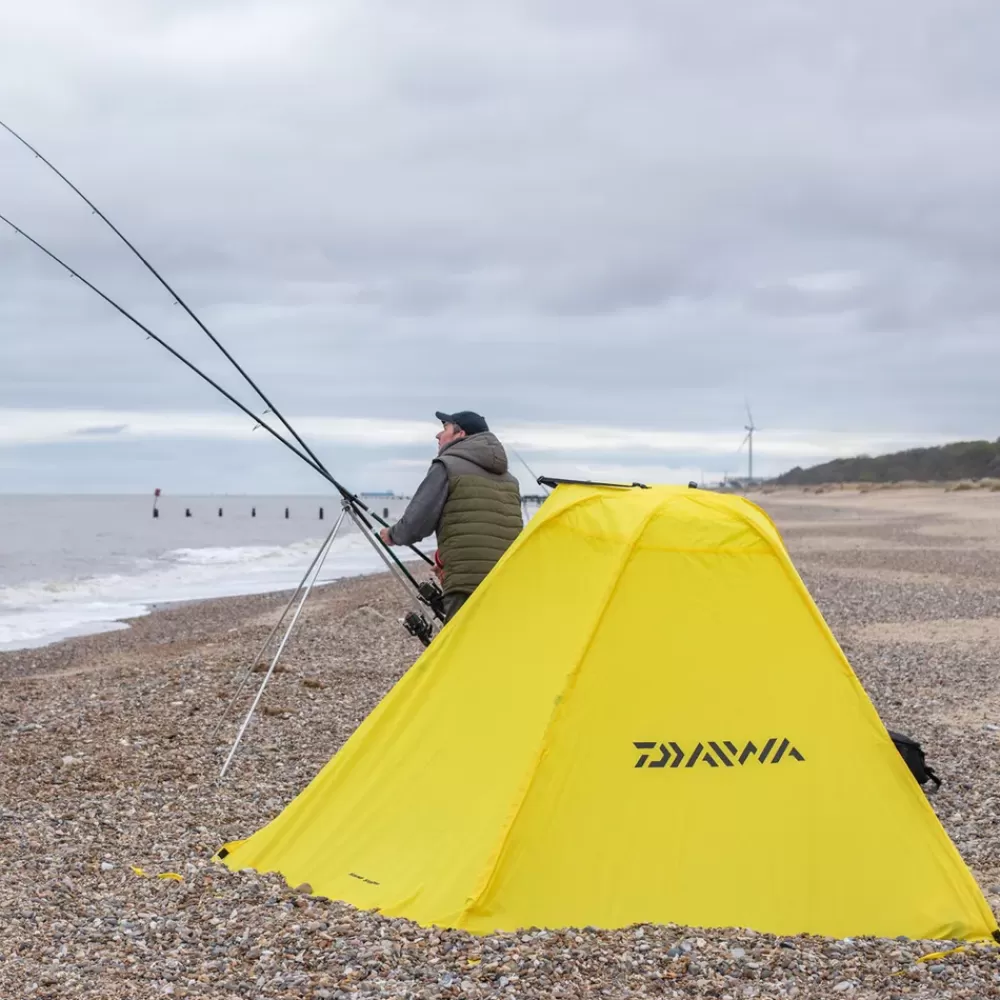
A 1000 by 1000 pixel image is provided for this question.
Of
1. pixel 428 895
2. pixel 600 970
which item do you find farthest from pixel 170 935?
pixel 600 970

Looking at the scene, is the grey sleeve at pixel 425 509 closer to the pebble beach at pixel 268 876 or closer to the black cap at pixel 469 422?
the black cap at pixel 469 422

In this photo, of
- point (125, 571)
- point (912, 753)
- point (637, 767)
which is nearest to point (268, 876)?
point (637, 767)

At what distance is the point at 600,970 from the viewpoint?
3.84 m

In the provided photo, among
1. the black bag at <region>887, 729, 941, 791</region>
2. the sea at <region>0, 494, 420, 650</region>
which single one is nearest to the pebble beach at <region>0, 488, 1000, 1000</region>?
the black bag at <region>887, 729, 941, 791</region>

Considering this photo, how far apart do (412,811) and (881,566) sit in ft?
65.8

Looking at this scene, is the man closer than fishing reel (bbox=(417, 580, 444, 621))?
Yes

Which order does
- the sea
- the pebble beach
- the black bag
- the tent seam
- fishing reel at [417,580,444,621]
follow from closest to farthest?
the pebble beach
the tent seam
the black bag
fishing reel at [417,580,444,621]
the sea

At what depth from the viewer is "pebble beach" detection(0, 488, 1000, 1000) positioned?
12.5 ft

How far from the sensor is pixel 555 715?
4449 mm

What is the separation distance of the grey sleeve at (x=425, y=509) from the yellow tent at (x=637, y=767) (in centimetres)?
122

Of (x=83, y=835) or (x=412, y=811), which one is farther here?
(x=83, y=835)

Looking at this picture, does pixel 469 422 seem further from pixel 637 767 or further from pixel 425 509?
pixel 637 767

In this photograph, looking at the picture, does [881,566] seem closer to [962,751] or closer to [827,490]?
[962,751]

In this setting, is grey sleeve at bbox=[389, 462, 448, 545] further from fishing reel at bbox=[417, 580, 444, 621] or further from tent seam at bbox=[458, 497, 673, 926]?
tent seam at bbox=[458, 497, 673, 926]
